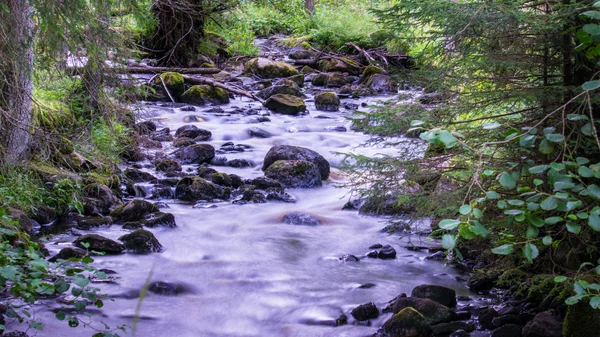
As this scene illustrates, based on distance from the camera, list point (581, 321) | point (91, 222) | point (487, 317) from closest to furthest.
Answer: point (581, 321), point (487, 317), point (91, 222)

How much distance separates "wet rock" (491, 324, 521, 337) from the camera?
14.2 feet

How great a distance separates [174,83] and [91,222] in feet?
25.3

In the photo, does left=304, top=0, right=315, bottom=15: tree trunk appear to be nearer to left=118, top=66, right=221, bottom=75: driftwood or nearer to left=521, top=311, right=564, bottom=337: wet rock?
left=118, top=66, right=221, bottom=75: driftwood

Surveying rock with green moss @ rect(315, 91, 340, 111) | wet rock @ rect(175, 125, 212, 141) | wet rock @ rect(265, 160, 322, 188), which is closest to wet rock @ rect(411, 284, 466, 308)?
wet rock @ rect(265, 160, 322, 188)

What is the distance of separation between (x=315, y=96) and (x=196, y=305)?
10597mm

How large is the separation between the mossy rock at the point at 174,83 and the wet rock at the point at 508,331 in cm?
1100

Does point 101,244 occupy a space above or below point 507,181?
below

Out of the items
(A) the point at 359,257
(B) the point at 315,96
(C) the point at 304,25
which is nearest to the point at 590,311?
(A) the point at 359,257

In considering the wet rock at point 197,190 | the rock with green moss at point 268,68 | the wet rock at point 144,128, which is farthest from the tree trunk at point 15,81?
the rock with green moss at point 268,68

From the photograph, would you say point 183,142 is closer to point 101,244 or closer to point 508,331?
point 101,244

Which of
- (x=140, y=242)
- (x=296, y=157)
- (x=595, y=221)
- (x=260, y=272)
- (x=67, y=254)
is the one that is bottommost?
(x=260, y=272)

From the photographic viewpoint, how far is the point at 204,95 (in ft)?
46.4

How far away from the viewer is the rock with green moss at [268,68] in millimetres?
17359

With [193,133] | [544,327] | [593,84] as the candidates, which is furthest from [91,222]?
[593,84]
